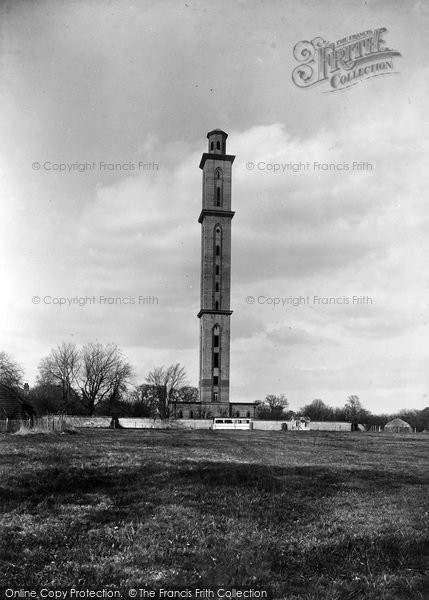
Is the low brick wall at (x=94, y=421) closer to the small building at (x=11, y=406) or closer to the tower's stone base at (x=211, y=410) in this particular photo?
the small building at (x=11, y=406)

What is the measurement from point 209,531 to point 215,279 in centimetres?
8014

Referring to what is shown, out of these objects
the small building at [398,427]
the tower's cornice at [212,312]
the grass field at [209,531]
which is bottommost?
the small building at [398,427]

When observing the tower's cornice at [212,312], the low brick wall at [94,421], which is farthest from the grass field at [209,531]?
the tower's cornice at [212,312]

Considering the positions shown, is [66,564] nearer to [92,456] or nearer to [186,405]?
[92,456]

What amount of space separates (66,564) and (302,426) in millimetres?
72892

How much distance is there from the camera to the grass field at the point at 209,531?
6.90 meters

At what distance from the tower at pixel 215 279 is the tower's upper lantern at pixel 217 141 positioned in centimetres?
152

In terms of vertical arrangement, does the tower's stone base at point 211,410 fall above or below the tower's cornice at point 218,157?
below

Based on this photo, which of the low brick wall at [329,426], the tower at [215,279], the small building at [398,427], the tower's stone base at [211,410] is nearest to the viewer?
the low brick wall at [329,426]

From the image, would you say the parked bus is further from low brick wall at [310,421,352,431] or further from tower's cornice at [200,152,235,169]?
tower's cornice at [200,152,235,169]

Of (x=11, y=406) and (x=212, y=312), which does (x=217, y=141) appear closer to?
(x=212, y=312)

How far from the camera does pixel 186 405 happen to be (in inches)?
3465

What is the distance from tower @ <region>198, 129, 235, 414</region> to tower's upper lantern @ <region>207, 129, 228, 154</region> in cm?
152

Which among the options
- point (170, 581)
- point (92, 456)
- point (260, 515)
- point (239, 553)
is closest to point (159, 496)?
point (260, 515)
